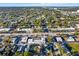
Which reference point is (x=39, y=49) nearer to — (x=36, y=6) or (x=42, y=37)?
(x=42, y=37)

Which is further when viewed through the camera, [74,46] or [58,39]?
[58,39]

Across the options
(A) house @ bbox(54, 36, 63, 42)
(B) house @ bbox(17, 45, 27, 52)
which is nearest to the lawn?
(A) house @ bbox(54, 36, 63, 42)

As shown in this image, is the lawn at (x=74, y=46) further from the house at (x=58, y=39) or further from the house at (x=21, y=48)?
the house at (x=21, y=48)

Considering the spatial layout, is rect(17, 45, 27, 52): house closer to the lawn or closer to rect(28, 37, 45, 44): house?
rect(28, 37, 45, 44): house

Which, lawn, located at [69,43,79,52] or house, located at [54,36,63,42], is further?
house, located at [54,36,63,42]

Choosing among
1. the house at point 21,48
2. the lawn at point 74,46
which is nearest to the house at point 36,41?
the house at point 21,48

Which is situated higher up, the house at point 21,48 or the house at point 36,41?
the house at point 36,41

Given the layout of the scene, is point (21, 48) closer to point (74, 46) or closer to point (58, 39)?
point (58, 39)

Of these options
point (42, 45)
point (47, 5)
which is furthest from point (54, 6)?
point (42, 45)

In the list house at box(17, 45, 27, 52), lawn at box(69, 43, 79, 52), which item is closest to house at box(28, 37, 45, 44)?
house at box(17, 45, 27, 52)

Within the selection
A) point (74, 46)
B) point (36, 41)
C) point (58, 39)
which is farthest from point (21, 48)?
point (74, 46)

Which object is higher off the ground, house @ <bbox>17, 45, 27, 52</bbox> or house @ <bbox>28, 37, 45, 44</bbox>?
house @ <bbox>28, 37, 45, 44</bbox>
